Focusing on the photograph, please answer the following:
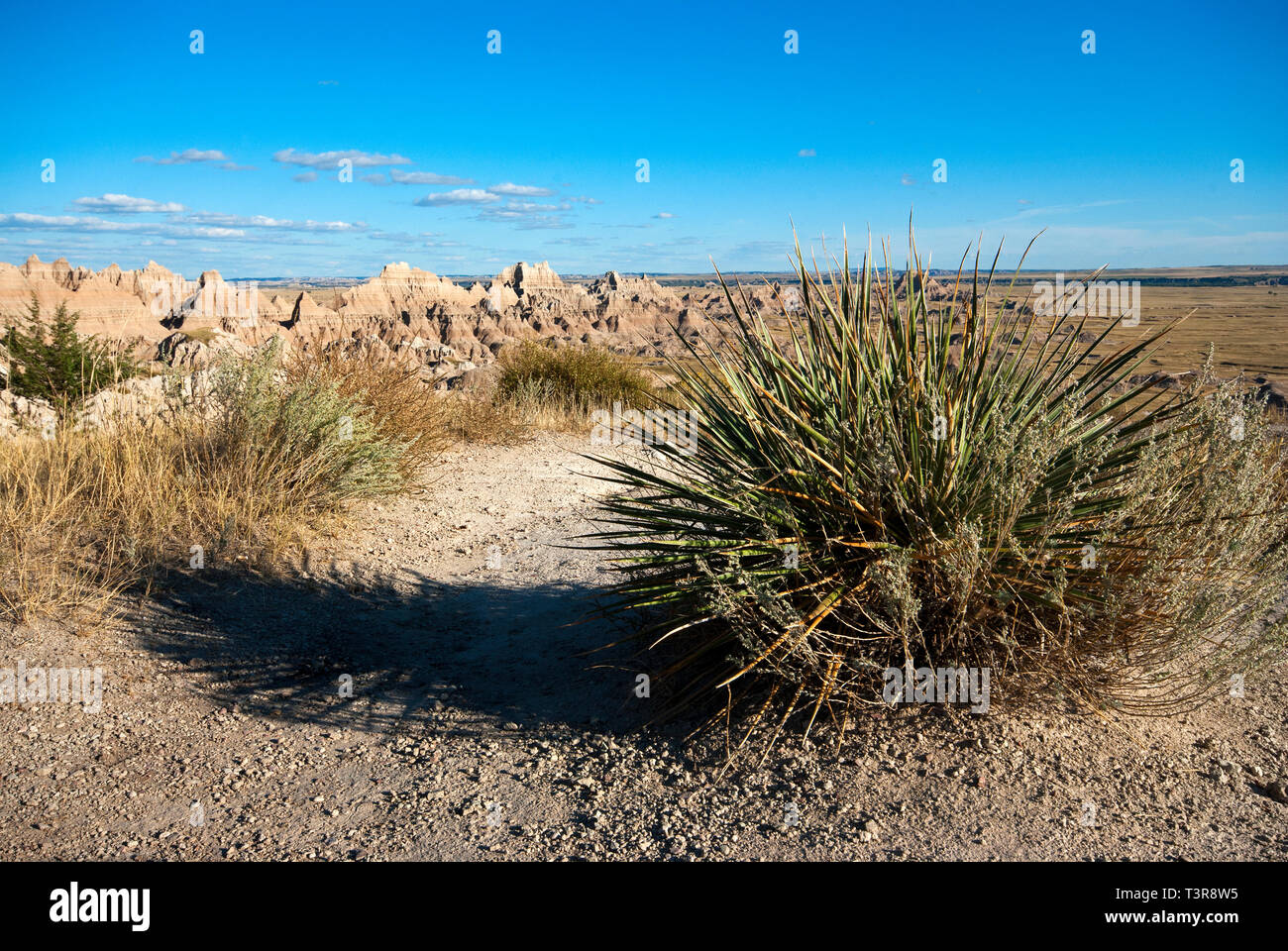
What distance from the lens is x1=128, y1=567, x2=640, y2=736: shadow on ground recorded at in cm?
428

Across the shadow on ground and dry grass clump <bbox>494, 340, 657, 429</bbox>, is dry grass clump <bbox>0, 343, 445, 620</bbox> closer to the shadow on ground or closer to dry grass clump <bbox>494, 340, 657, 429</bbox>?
the shadow on ground

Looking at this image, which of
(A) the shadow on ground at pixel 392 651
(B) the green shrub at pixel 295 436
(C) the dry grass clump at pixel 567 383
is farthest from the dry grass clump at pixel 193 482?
(C) the dry grass clump at pixel 567 383

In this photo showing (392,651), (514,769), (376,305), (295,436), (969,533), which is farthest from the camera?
(376,305)

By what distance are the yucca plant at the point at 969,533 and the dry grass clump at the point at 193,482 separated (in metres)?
3.76

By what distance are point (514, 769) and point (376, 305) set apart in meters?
78.9

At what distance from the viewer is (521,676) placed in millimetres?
4734

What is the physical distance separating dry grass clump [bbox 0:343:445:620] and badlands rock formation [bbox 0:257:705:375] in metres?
38.0

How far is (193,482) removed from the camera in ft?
20.7

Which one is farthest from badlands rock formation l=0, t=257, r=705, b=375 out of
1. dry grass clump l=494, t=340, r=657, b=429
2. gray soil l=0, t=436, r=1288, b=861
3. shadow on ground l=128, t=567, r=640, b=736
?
gray soil l=0, t=436, r=1288, b=861

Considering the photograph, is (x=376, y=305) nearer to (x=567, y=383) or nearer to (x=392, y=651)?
(x=567, y=383)

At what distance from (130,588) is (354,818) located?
9.83ft

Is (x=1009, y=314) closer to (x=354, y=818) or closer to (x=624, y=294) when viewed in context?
(x=354, y=818)

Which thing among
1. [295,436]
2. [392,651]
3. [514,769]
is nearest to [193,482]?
[295,436]

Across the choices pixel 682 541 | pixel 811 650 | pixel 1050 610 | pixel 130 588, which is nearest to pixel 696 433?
pixel 682 541
